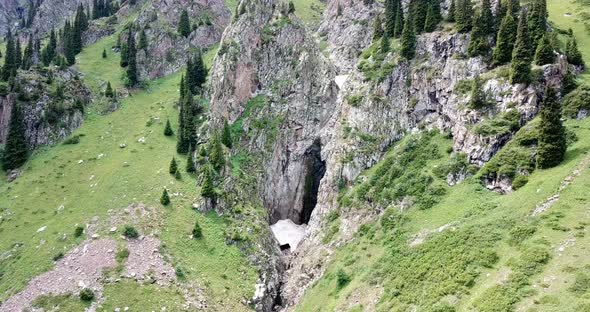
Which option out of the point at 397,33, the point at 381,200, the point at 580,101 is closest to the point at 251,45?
the point at 397,33

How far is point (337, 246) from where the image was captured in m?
75.7

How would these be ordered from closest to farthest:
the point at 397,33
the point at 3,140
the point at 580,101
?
the point at 580,101 → the point at 3,140 → the point at 397,33

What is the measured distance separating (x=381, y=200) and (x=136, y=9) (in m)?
133

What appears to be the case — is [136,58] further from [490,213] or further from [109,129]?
[490,213]

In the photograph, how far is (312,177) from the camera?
105312 mm

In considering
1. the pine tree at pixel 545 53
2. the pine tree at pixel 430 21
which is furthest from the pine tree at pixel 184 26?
the pine tree at pixel 545 53

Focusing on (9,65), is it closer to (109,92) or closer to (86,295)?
(109,92)

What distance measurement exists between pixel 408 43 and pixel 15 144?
8943 cm

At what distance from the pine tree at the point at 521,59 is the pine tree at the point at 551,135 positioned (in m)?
13.5

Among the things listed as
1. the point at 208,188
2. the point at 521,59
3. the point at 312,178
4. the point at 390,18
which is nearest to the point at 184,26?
the point at 390,18

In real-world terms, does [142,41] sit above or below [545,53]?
below

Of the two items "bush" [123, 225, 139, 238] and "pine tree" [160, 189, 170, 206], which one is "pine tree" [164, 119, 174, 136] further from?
"bush" [123, 225, 139, 238]

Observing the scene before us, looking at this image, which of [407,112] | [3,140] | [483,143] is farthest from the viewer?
[3,140]

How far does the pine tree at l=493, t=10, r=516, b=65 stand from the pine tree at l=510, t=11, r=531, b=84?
13.8 ft
